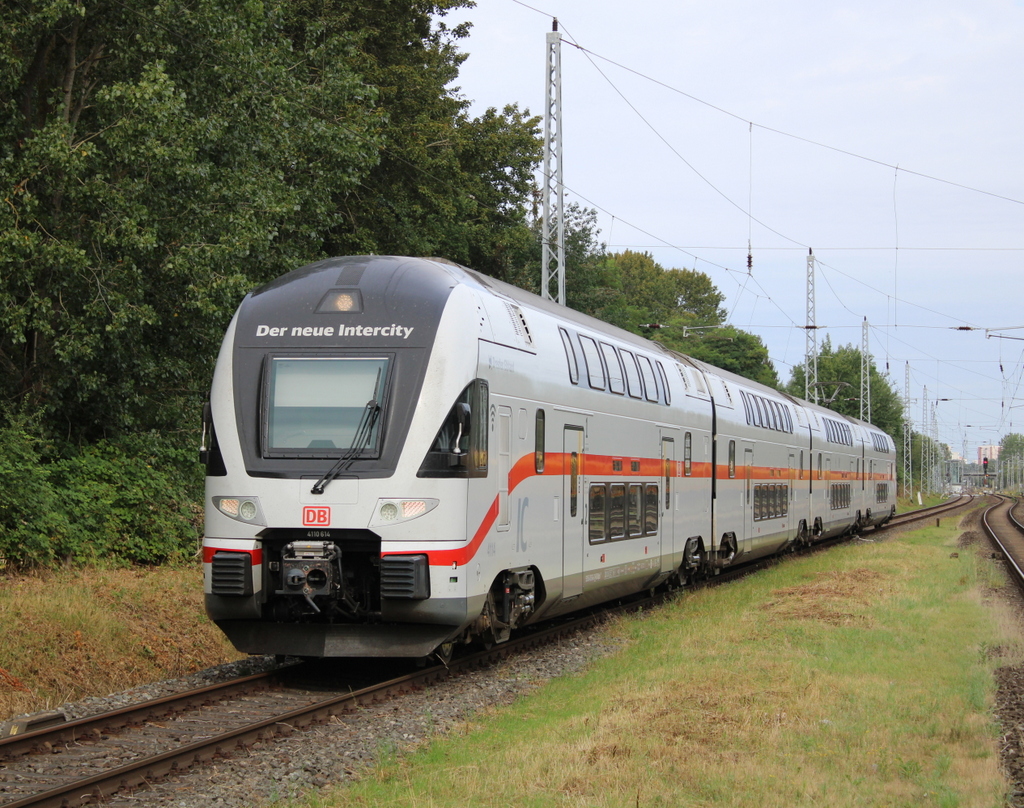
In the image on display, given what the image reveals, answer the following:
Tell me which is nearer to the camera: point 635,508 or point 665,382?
point 635,508

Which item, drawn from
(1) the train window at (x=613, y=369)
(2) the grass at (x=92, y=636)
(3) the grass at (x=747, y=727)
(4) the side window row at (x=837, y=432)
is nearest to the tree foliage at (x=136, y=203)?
(2) the grass at (x=92, y=636)

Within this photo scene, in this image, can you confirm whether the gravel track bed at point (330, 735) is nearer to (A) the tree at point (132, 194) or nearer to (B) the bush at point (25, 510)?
(B) the bush at point (25, 510)

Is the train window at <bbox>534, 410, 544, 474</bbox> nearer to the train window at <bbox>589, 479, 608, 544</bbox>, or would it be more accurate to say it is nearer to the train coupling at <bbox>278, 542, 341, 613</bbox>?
the train window at <bbox>589, 479, 608, 544</bbox>

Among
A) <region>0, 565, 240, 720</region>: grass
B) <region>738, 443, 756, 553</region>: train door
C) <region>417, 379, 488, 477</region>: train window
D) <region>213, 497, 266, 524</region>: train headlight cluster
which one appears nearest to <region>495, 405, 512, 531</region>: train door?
<region>417, 379, 488, 477</region>: train window

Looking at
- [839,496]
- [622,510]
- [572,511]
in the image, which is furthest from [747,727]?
[839,496]

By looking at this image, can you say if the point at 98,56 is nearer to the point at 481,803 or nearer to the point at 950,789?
the point at 481,803

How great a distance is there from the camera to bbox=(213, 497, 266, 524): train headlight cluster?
10.4 m

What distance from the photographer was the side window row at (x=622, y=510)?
47.5 ft

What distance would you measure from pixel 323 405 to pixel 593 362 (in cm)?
493

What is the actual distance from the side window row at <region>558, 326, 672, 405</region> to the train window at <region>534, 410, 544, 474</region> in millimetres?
1142

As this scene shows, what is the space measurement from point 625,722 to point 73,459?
454 inches

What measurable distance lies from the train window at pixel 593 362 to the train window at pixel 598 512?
126cm

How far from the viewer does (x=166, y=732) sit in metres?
8.76

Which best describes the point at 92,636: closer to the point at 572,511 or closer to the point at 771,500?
the point at 572,511
